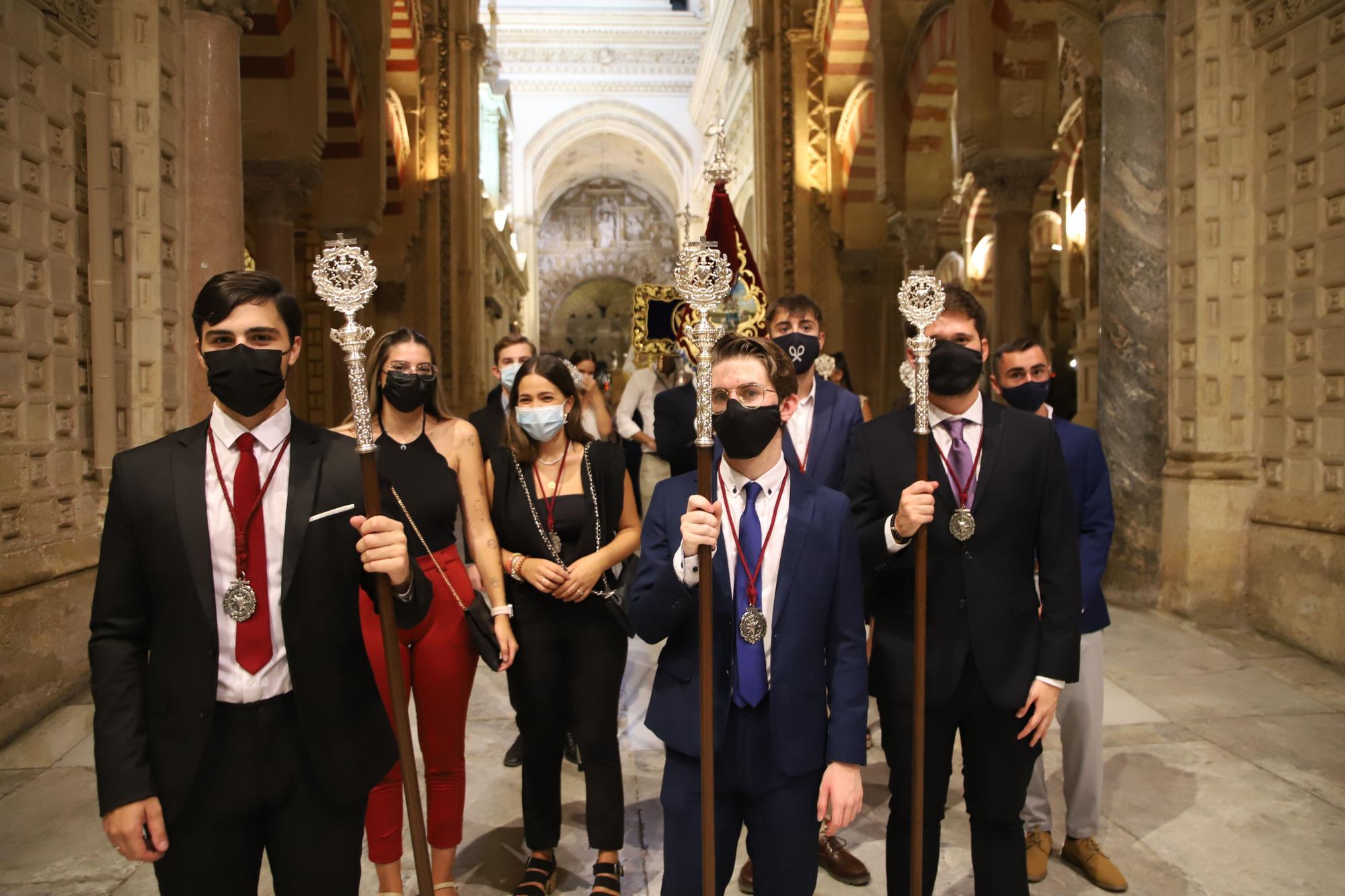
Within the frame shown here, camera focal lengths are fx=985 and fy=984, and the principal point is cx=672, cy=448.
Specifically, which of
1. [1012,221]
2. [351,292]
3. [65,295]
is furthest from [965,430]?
[1012,221]

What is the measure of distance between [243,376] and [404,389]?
40.7 inches

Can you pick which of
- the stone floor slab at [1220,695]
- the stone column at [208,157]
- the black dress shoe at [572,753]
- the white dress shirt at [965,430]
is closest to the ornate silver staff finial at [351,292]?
the white dress shirt at [965,430]

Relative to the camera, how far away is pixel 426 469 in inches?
107

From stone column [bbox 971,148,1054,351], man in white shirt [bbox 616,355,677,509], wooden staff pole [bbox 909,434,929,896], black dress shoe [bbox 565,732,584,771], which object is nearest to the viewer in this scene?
wooden staff pole [bbox 909,434,929,896]

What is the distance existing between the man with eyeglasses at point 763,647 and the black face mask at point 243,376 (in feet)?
2.60

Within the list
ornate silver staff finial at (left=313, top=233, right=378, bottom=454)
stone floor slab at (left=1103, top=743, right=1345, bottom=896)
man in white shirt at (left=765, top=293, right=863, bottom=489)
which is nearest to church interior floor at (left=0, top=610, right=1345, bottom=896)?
stone floor slab at (left=1103, top=743, right=1345, bottom=896)

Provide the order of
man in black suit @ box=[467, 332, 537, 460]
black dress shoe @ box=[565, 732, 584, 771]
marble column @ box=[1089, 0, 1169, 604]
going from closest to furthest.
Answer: black dress shoe @ box=[565, 732, 584, 771] → man in black suit @ box=[467, 332, 537, 460] → marble column @ box=[1089, 0, 1169, 604]

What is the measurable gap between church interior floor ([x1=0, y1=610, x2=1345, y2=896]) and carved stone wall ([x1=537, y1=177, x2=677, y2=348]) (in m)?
31.3

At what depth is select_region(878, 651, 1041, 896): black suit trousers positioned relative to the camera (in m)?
2.17

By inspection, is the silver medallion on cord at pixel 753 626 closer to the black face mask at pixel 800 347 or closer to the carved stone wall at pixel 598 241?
the black face mask at pixel 800 347

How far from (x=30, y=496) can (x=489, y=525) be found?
8.46ft

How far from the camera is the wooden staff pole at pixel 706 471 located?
1.83 metres

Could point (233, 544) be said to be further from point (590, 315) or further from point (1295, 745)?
point (590, 315)

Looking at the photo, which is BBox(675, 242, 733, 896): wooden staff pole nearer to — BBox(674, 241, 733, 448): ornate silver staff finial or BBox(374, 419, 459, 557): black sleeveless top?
BBox(674, 241, 733, 448): ornate silver staff finial
